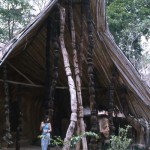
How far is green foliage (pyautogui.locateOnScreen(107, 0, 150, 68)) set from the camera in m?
21.3

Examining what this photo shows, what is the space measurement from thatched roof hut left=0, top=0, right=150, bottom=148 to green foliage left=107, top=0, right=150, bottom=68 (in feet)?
26.7


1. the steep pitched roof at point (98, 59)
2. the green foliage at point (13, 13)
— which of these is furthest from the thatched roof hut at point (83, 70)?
the green foliage at point (13, 13)

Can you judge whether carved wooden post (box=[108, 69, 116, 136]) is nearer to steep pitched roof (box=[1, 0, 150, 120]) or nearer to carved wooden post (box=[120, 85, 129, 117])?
steep pitched roof (box=[1, 0, 150, 120])

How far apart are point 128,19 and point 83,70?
958 centimetres

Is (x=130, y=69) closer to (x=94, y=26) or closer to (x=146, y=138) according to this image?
(x=94, y=26)

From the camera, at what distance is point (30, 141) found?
48.1 feet

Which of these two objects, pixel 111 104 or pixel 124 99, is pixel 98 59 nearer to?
pixel 111 104

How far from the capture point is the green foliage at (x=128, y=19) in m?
21.3

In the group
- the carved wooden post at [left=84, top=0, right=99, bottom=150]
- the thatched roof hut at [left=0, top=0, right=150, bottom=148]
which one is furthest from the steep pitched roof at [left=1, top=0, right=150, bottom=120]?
the carved wooden post at [left=84, top=0, right=99, bottom=150]

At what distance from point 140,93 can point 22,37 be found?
461cm

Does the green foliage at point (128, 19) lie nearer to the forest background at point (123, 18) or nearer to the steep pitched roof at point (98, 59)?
the forest background at point (123, 18)

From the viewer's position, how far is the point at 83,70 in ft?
42.5

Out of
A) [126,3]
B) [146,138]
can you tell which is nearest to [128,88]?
[146,138]

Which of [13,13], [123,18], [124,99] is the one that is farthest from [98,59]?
[13,13]
